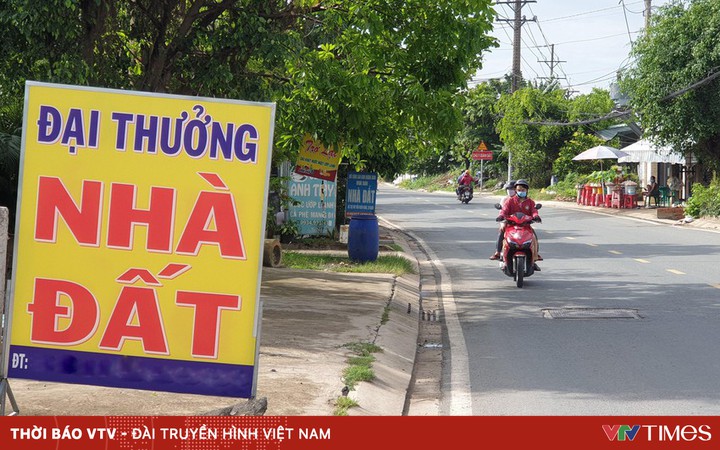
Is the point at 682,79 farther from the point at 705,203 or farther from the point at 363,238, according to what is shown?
the point at 363,238

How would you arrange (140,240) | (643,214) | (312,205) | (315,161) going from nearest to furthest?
(140,240) < (315,161) < (312,205) < (643,214)

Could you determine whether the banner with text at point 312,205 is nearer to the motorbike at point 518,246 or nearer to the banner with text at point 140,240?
the motorbike at point 518,246

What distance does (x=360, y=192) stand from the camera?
→ 24.1 m

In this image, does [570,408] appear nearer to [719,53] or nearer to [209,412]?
[209,412]

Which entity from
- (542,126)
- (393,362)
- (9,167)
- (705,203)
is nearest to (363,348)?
(393,362)

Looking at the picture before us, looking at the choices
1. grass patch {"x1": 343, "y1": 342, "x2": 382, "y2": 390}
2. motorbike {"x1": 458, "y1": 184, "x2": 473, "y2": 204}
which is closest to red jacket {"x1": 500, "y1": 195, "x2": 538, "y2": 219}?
grass patch {"x1": 343, "y1": 342, "x2": 382, "y2": 390}

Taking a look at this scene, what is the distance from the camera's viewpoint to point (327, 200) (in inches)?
914

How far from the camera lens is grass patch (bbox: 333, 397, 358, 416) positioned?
24.1ft

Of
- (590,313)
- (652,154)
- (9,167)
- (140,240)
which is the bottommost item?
(590,313)

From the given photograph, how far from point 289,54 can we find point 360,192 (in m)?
11.2

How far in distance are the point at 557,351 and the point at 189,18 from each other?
653 centimetres

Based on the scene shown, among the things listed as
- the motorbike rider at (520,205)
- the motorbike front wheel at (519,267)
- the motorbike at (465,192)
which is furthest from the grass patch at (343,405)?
the motorbike at (465,192)

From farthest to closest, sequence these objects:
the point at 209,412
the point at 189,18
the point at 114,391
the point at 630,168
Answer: the point at 630,168 < the point at 189,18 < the point at 114,391 < the point at 209,412

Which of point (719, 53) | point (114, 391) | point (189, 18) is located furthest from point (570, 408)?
point (719, 53)
